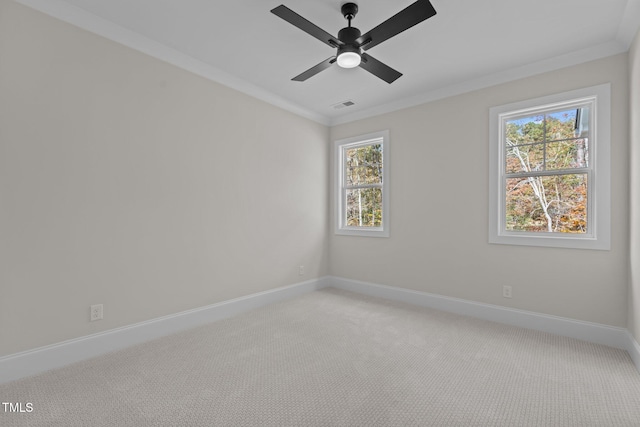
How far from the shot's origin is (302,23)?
196cm

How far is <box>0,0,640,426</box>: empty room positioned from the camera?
78.6 inches

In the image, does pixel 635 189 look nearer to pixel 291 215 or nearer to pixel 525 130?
pixel 525 130

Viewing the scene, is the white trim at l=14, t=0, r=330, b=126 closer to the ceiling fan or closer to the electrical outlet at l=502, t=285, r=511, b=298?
the ceiling fan

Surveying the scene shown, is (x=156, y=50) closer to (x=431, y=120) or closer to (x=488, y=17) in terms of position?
(x=488, y=17)

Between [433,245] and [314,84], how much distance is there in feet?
8.07

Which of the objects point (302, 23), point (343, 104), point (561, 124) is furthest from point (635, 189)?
point (343, 104)

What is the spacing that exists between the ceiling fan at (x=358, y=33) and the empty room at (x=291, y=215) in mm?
18

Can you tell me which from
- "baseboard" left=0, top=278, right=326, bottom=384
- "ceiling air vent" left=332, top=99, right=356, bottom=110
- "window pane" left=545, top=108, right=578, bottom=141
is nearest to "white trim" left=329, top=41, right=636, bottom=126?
"ceiling air vent" left=332, top=99, right=356, bottom=110

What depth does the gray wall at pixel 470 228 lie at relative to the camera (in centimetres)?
268

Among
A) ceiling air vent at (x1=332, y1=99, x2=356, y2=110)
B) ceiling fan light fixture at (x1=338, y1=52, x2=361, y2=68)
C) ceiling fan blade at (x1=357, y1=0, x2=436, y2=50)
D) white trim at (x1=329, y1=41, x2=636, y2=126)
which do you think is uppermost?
ceiling air vent at (x1=332, y1=99, x2=356, y2=110)

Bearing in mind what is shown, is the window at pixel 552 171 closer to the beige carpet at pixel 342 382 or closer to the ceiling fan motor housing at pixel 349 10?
the beige carpet at pixel 342 382

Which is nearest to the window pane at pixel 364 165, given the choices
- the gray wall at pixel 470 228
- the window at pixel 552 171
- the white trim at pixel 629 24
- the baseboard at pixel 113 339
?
the gray wall at pixel 470 228

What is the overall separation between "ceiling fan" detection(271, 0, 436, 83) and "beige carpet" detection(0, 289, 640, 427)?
2.34 meters

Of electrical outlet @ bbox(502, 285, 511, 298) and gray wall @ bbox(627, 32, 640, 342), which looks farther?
electrical outlet @ bbox(502, 285, 511, 298)
